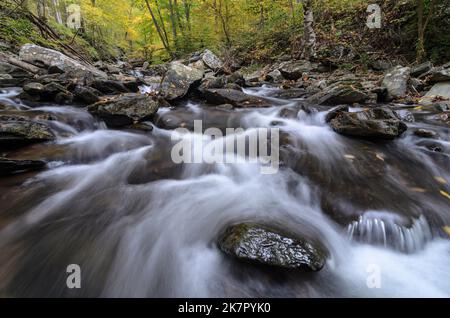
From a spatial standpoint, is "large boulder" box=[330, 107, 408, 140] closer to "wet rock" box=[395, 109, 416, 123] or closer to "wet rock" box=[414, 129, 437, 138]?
"wet rock" box=[414, 129, 437, 138]

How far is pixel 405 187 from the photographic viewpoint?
303 centimetres

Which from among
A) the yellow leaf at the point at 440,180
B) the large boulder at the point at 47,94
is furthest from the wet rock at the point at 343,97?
the large boulder at the point at 47,94

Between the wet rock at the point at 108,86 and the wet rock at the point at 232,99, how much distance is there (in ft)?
7.71

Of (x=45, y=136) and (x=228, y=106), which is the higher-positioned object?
(x=228, y=106)

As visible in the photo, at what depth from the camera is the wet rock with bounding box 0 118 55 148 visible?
3.44 meters

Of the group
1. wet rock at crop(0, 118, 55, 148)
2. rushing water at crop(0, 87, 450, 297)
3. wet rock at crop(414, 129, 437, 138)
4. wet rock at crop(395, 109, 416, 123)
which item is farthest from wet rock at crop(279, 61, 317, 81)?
wet rock at crop(0, 118, 55, 148)

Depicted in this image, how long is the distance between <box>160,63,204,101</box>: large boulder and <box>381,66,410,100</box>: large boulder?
15.2ft

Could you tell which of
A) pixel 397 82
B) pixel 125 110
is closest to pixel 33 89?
pixel 125 110

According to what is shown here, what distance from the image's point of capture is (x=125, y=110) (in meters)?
4.84

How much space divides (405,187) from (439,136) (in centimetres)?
174

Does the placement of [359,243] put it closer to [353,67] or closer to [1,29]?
[353,67]

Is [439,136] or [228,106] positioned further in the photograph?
[228,106]

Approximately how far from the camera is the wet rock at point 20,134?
11.3 ft
